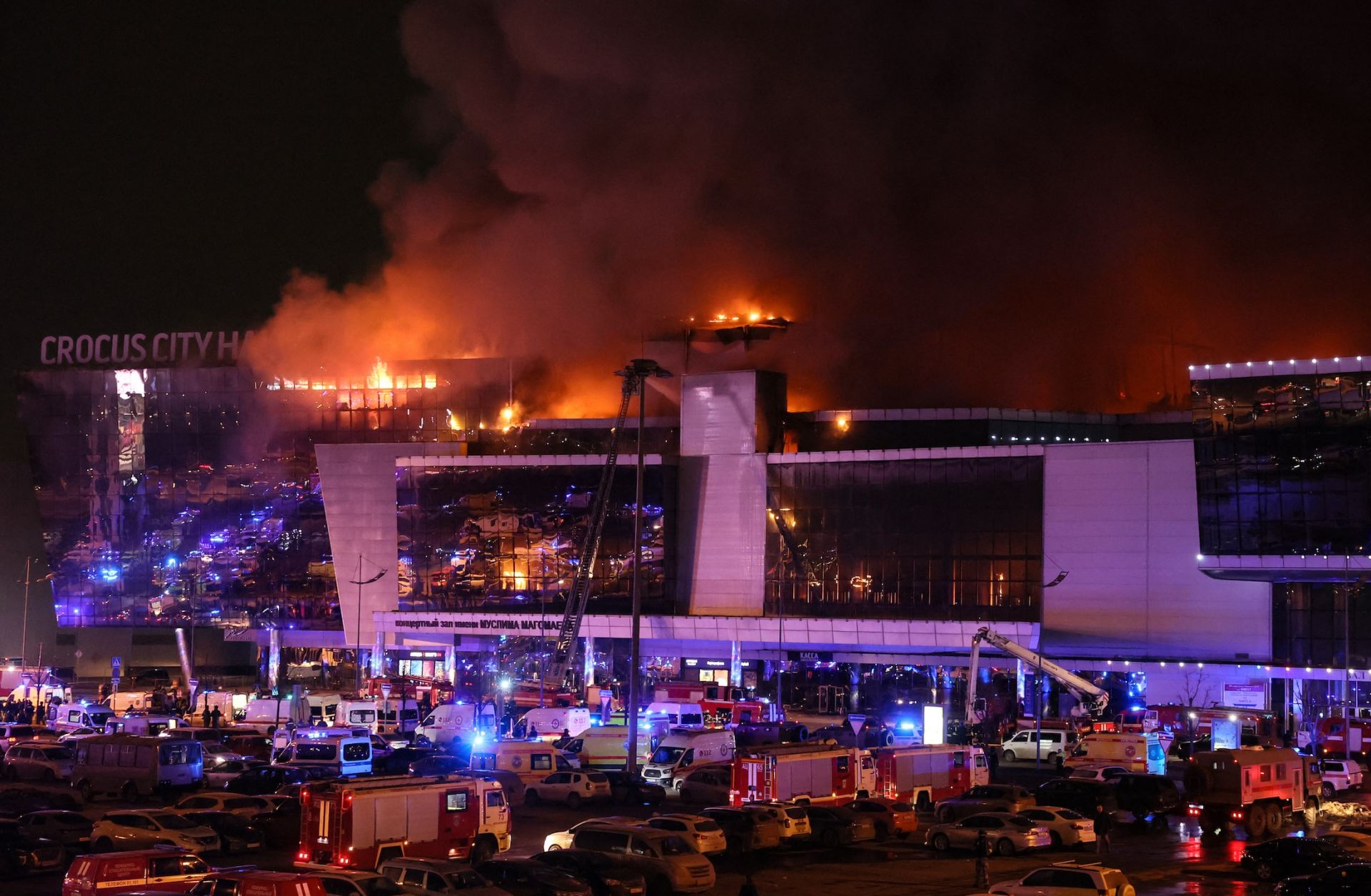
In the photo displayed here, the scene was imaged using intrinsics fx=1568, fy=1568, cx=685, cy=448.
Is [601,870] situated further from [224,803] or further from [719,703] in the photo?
[719,703]

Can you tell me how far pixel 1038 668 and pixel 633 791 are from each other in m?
26.5

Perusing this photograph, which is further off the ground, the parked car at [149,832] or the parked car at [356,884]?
the parked car at [356,884]

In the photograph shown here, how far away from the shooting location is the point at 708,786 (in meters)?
37.5

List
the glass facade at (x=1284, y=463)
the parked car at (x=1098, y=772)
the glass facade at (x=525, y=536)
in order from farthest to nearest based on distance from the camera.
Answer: the glass facade at (x=525, y=536) → the glass facade at (x=1284, y=463) → the parked car at (x=1098, y=772)

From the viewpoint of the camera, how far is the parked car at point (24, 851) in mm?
27750

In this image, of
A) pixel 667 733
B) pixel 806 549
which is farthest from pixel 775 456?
pixel 667 733

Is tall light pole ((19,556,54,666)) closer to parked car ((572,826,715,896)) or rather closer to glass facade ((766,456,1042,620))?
glass facade ((766,456,1042,620))

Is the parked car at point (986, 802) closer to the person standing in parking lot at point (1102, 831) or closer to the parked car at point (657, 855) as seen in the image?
the person standing in parking lot at point (1102, 831)

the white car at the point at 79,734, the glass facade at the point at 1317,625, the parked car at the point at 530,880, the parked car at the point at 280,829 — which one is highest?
the glass facade at the point at 1317,625

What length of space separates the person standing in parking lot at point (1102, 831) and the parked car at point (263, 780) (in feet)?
61.4

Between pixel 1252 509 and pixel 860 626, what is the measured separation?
19.2 metres

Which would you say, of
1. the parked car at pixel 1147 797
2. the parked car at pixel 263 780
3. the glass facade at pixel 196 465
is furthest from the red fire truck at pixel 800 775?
the glass facade at pixel 196 465

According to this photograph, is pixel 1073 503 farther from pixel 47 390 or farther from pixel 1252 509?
pixel 47 390

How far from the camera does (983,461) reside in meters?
70.1
